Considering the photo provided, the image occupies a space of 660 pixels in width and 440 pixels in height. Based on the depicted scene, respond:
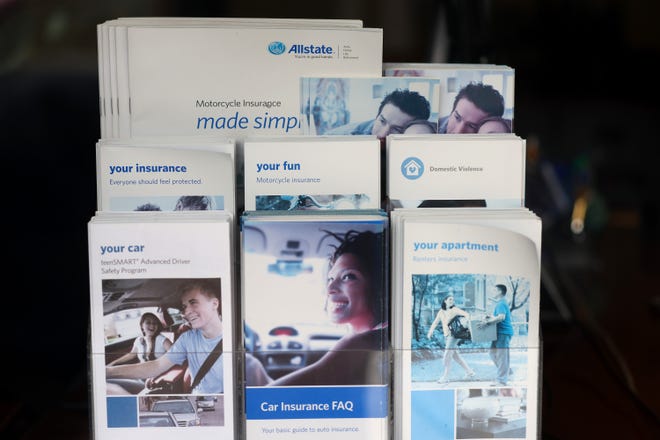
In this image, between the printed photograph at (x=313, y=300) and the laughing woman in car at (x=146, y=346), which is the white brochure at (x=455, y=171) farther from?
the laughing woman in car at (x=146, y=346)

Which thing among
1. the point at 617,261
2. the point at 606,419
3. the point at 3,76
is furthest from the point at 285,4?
the point at 606,419

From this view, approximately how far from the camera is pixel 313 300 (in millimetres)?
879

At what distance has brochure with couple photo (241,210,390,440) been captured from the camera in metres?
0.87

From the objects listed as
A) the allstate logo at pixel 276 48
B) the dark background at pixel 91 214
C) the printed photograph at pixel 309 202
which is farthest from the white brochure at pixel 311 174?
the dark background at pixel 91 214

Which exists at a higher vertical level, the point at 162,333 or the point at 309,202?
the point at 309,202

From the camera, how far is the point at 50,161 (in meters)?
1.61

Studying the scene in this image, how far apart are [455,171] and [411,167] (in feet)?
0.16

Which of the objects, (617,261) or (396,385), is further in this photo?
(617,261)

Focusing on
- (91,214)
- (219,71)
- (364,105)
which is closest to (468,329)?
(364,105)

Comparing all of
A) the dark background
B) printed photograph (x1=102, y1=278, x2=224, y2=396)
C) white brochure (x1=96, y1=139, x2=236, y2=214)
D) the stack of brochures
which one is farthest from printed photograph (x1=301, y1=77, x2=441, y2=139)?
the dark background

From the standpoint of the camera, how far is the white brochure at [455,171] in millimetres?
947

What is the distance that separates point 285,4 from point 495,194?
1.50m

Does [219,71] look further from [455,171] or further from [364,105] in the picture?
[455,171]

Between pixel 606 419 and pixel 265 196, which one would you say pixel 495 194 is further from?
pixel 606 419
